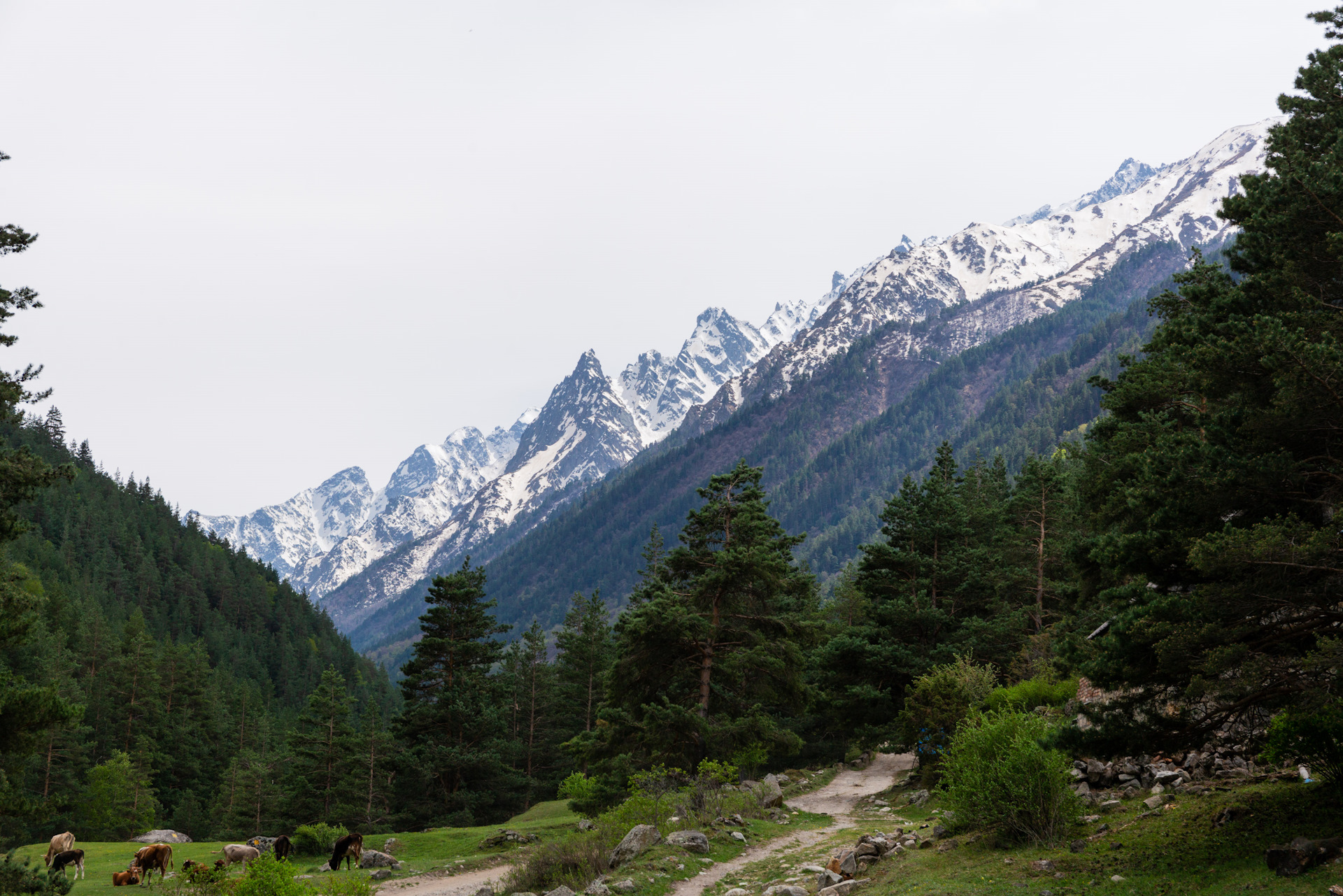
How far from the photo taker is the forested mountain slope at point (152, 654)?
5816 cm

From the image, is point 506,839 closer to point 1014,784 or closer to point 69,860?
point 69,860

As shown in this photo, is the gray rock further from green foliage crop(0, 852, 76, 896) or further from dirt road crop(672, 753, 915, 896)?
green foliage crop(0, 852, 76, 896)

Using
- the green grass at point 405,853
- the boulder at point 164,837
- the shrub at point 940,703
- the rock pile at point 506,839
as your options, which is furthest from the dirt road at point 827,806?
the boulder at point 164,837

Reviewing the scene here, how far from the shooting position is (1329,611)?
11.4 m

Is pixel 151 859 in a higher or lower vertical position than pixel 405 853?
higher

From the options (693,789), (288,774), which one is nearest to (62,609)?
(288,774)

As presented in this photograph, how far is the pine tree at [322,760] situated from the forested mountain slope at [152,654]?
2.93 meters

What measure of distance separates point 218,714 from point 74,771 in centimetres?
1942

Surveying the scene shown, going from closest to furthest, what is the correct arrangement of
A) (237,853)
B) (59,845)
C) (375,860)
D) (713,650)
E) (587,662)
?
1. (237,853)
2. (59,845)
3. (375,860)
4. (713,650)
5. (587,662)

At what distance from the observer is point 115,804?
56.6 m

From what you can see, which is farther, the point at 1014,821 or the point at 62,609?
the point at 62,609

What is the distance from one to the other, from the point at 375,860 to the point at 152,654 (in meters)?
65.9

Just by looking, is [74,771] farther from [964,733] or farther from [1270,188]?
[1270,188]

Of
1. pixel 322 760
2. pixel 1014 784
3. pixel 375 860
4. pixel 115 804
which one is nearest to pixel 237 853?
pixel 375 860
